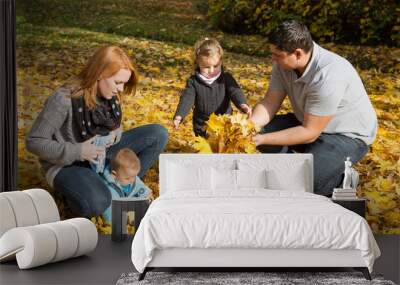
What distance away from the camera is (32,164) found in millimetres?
8328

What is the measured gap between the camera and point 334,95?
7902 mm

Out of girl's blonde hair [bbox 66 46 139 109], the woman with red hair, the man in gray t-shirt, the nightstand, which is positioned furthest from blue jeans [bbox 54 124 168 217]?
the nightstand

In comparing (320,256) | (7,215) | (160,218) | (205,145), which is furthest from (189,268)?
(205,145)

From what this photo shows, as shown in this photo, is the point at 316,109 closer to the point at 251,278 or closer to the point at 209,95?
the point at 209,95

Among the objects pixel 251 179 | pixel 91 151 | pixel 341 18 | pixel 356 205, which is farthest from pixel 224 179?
pixel 341 18

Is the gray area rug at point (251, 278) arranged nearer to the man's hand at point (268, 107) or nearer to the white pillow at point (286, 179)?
the white pillow at point (286, 179)

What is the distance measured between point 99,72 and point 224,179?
6.39 feet

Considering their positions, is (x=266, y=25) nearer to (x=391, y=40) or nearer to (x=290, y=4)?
(x=290, y=4)

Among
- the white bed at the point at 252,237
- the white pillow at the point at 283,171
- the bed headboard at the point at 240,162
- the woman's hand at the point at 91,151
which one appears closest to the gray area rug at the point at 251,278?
the white bed at the point at 252,237

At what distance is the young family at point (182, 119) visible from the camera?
26.3 ft

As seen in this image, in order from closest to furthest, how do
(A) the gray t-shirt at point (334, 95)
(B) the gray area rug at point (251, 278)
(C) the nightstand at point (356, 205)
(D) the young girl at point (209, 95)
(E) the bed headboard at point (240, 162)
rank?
(B) the gray area rug at point (251, 278), (C) the nightstand at point (356, 205), (E) the bed headboard at point (240, 162), (A) the gray t-shirt at point (334, 95), (D) the young girl at point (209, 95)

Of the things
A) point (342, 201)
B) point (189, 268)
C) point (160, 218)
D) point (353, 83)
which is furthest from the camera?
point (353, 83)

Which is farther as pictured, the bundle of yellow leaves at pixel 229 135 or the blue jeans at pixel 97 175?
the blue jeans at pixel 97 175

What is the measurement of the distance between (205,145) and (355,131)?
1.60m
